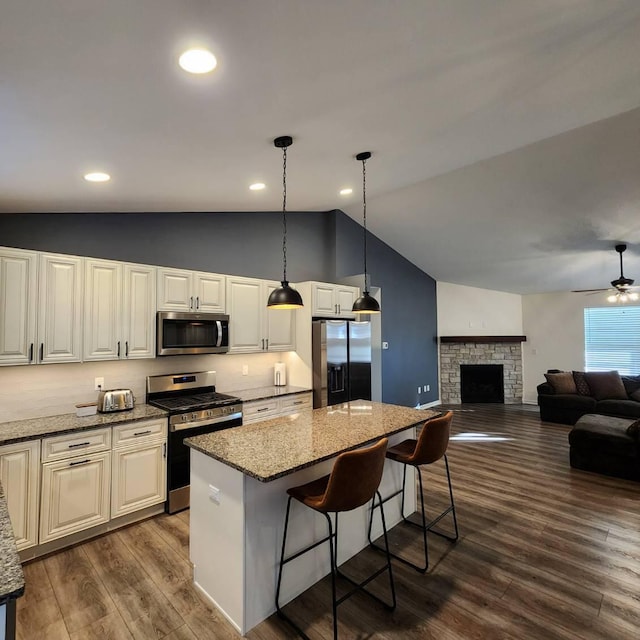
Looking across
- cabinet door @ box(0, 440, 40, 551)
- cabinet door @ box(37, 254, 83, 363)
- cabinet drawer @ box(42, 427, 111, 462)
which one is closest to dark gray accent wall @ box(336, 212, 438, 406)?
cabinet door @ box(37, 254, 83, 363)

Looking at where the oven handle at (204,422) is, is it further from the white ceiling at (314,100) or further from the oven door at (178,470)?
the white ceiling at (314,100)

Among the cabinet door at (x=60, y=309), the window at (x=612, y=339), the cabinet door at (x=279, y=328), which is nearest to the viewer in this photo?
the cabinet door at (x=60, y=309)

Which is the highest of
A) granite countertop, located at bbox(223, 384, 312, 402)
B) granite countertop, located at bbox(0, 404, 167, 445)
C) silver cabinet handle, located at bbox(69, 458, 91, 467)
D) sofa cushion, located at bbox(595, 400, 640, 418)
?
granite countertop, located at bbox(0, 404, 167, 445)

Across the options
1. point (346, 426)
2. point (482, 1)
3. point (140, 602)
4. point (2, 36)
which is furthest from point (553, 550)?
point (2, 36)

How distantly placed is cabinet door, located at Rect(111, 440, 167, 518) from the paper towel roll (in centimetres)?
177

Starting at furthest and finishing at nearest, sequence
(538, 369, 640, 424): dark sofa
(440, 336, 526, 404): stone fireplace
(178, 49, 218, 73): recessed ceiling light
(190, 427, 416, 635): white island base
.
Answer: (440, 336, 526, 404): stone fireplace < (538, 369, 640, 424): dark sofa < (190, 427, 416, 635): white island base < (178, 49, 218, 73): recessed ceiling light

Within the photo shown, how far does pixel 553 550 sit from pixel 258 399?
112 inches

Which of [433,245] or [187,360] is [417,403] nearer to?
[433,245]

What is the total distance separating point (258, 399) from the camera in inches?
157

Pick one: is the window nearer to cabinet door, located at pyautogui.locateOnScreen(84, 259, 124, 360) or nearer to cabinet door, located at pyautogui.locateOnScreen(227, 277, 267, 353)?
cabinet door, located at pyautogui.locateOnScreen(227, 277, 267, 353)

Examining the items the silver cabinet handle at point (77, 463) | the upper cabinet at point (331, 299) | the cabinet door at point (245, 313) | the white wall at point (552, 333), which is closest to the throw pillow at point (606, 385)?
the white wall at point (552, 333)

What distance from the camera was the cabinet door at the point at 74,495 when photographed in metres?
2.63

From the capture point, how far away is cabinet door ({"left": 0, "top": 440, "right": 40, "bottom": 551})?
2.46m

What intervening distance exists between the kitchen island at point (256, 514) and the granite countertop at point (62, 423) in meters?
1.03
